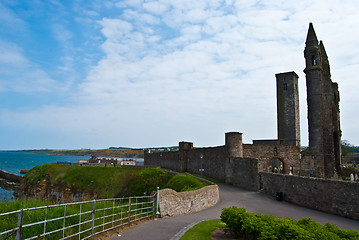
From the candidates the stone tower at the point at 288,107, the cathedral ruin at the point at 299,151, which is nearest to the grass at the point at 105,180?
the cathedral ruin at the point at 299,151

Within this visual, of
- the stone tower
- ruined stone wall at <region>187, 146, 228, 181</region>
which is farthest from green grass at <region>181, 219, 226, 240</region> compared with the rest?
the stone tower

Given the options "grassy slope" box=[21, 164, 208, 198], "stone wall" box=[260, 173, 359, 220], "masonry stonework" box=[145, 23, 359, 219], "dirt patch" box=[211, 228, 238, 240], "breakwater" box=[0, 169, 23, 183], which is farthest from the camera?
"breakwater" box=[0, 169, 23, 183]

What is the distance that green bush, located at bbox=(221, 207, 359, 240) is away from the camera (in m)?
8.32

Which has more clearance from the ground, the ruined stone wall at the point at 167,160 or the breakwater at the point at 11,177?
the ruined stone wall at the point at 167,160

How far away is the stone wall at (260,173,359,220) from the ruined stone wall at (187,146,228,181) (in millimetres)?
8151

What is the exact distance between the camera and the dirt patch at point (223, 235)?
11.0m

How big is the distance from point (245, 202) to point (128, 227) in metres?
11.9


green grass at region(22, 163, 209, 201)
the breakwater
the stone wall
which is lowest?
the breakwater

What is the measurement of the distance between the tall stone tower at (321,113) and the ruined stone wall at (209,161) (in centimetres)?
1285

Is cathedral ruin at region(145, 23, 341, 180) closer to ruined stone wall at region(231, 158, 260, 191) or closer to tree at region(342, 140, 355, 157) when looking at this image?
ruined stone wall at region(231, 158, 260, 191)

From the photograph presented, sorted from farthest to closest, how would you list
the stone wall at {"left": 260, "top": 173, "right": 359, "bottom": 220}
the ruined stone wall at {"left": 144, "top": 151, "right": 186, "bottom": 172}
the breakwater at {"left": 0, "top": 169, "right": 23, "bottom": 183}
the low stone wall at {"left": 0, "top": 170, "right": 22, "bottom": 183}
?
1. the breakwater at {"left": 0, "top": 169, "right": 23, "bottom": 183}
2. the low stone wall at {"left": 0, "top": 170, "right": 22, "bottom": 183}
3. the ruined stone wall at {"left": 144, "top": 151, "right": 186, "bottom": 172}
4. the stone wall at {"left": 260, "top": 173, "right": 359, "bottom": 220}

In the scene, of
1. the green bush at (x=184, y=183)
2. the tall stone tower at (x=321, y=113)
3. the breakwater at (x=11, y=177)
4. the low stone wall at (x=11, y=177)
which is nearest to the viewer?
the green bush at (x=184, y=183)

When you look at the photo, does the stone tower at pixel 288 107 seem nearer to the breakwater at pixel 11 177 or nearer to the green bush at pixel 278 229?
the green bush at pixel 278 229

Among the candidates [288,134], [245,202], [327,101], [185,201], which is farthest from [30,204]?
[288,134]
